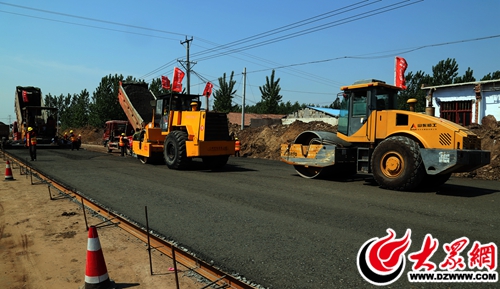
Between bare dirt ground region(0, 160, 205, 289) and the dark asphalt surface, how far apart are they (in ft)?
1.86

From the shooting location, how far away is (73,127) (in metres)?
56.6

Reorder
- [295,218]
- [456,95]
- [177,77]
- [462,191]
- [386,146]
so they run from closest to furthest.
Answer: [295,218] → [462,191] → [386,146] → [456,95] → [177,77]

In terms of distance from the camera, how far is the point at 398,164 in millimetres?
8625

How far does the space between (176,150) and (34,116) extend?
1725 centimetres

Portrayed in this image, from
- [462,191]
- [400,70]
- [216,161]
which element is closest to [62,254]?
[462,191]

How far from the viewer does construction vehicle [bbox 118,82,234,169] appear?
12.5 metres

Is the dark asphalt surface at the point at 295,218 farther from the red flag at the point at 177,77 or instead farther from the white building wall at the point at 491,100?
the red flag at the point at 177,77

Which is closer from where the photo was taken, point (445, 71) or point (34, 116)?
point (34, 116)

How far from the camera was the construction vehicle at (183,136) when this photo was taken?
41.1 ft

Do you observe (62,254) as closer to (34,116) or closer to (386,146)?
(386,146)

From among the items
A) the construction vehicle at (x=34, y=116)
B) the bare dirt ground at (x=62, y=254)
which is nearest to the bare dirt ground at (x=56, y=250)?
the bare dirt ground at (x=62, y=254)

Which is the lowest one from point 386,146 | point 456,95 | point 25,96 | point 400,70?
point 386,146

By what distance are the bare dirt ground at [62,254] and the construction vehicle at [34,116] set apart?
66.6ft

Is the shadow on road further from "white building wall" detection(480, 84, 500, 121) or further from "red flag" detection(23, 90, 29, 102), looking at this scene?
"red flag" detection(23, 90, 29, 102)
